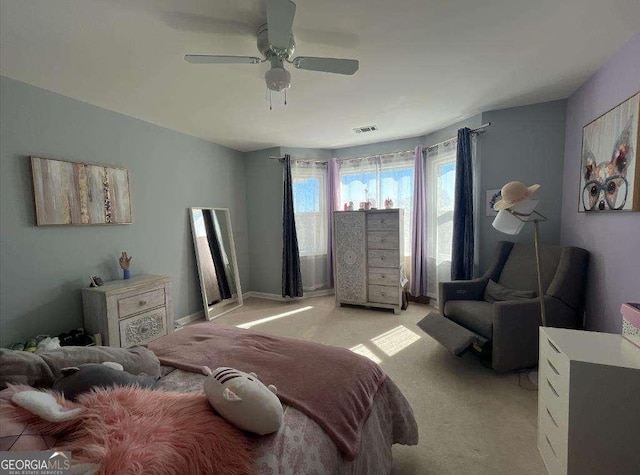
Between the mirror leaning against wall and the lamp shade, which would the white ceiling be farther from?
the mirror leaning against wall

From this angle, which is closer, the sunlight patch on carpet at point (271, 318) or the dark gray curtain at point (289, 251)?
the sunlight patch on carpet at point (271, 318)

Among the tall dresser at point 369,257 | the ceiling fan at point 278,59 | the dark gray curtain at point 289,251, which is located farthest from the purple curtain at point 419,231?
the ceiling fan at point 278,59

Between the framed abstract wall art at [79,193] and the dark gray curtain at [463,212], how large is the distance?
3.58 m

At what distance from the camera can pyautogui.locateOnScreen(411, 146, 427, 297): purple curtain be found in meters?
3.61

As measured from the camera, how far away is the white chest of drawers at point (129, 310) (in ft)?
7.19

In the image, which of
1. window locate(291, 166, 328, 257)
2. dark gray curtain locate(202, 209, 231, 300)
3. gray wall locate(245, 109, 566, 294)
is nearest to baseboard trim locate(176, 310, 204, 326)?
dark gray curtain locate(202, 209, 231, 300)

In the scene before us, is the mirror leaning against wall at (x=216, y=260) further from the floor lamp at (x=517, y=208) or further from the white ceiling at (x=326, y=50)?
the floor lamp at (x=517, y=208)

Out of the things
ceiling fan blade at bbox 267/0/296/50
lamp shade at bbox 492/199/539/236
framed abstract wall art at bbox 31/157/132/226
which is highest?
ceiling fan blade at bbox 267/0/296/50

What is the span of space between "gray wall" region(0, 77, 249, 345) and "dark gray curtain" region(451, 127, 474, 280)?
324 centimetres

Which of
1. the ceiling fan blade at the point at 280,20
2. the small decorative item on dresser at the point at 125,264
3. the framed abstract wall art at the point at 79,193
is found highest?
the ceiling fan blade at the point at 280,20

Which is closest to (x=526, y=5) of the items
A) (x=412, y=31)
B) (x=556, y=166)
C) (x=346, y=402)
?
(x=412, y=31)

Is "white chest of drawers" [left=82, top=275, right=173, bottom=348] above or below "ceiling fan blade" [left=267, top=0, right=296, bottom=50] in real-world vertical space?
below

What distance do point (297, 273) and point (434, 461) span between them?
2.89 metres

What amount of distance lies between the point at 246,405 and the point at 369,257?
2.96 meters
